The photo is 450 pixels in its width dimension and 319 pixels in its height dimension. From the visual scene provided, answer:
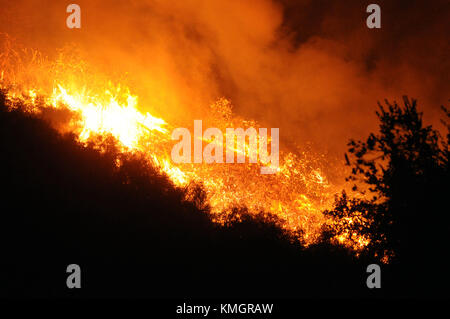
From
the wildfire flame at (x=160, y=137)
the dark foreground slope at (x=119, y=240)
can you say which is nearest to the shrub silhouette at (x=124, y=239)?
the dark foreground slope at (x=119, y=240)

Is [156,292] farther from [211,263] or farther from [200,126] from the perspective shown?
[200,126]

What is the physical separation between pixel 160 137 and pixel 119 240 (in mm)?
18489

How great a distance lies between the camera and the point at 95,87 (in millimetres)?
31875

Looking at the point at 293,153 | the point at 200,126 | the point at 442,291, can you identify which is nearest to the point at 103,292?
the point at 442,291

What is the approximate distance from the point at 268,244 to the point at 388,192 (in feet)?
29.8

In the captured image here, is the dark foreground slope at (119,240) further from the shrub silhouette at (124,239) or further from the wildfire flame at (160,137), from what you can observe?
the wildfire flame at (160,137)

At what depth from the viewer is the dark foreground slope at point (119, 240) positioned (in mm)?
14023

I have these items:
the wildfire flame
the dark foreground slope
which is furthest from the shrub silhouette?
the wildfire flame

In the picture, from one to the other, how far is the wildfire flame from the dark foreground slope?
1979 millimetres

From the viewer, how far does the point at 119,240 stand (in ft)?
52.5

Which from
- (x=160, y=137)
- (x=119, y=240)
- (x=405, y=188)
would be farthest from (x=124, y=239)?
(x=160, y=137)

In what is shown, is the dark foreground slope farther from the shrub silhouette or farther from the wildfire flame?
the wildfire flame

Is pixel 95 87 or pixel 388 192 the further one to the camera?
pixel 95 87
